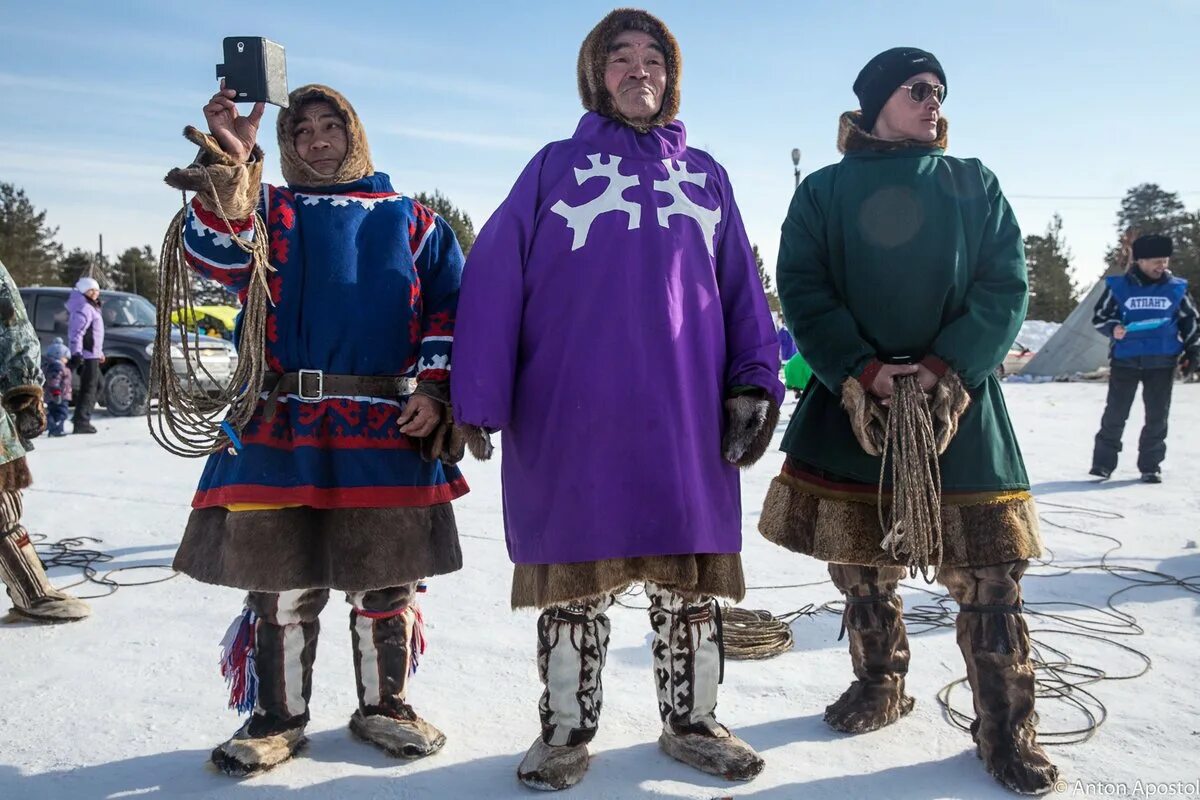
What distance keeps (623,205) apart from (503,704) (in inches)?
60.0

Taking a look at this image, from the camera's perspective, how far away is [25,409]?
3.37 meters

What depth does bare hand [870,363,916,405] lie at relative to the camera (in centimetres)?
229

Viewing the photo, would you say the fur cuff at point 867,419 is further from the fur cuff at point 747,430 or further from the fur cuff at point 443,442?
the fur cuff at point 443,442

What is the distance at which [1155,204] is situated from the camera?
4709 cm

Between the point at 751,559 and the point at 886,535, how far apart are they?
2.19m

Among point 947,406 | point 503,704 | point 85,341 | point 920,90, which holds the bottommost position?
point 503,704

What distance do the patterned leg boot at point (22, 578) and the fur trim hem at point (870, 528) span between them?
2.70m

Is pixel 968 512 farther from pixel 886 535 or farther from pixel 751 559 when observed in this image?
pixel 751 559

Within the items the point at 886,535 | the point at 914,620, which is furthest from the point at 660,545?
the point at 914,620

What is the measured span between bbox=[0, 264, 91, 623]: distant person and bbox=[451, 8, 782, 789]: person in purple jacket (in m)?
2.12

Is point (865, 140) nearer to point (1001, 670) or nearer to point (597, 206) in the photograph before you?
point (597, 206)

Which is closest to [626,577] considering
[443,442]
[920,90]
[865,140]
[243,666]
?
[443,442]

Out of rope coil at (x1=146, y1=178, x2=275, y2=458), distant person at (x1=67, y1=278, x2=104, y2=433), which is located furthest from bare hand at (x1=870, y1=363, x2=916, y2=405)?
distant person at (x1=67, y1=278, x2=104, y2=433)
